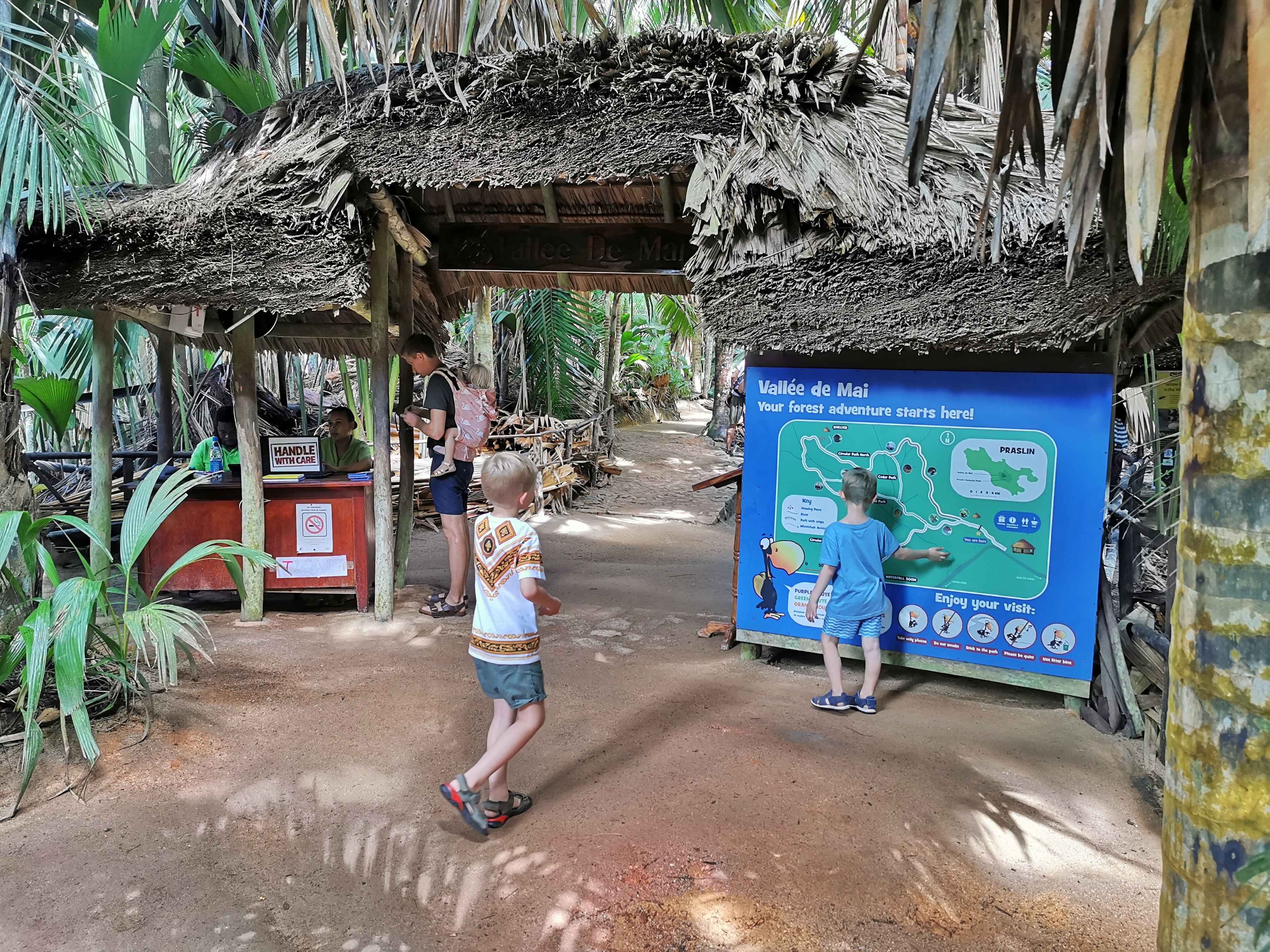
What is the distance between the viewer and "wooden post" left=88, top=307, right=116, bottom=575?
5.29 meters

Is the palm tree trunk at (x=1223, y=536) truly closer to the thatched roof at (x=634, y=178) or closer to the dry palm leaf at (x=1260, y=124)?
the dry palm leaf at (x=1260, y=124)

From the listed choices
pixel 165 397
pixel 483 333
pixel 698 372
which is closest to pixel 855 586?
pixel 165 397

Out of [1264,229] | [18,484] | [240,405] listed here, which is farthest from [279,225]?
[1264,229]

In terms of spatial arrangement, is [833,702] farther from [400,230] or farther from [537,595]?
[400,230]

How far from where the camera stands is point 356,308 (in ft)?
17.4

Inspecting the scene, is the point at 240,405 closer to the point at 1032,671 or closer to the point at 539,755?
the point at 539,755

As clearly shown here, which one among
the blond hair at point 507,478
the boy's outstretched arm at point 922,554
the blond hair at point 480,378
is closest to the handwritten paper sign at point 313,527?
the blond hair at point 480,378

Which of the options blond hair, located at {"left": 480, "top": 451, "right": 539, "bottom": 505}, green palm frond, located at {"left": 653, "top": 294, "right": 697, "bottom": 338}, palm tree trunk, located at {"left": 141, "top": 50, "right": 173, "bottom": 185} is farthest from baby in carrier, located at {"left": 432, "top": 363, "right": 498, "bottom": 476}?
green palm frond, located at {"left": 653, "top": 294, "right": 697, "bottom": 338}

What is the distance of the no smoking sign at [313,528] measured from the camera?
18.2 feet

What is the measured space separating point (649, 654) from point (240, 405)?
124 inches

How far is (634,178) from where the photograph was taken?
4297 mm

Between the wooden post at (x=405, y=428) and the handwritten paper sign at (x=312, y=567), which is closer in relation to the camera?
the handwritten paper sign at (x=312, y=567)

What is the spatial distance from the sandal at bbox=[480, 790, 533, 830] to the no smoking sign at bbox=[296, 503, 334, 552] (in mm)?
3149

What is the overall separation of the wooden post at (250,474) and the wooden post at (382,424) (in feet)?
2.47
